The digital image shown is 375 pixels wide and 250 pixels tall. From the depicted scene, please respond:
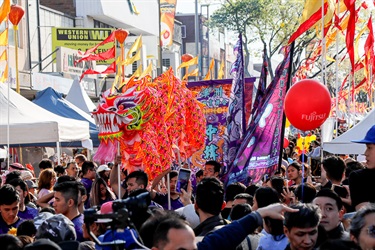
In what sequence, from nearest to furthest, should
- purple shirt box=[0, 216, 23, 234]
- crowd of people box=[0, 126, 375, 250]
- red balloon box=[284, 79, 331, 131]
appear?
crowd of people box=[0, 126, 375, 250]
purple shirt box=[0, 216, 23, 234]
red balloon box=[284, 79, 331, 131]

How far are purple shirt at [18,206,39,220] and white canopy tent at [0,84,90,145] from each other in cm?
415

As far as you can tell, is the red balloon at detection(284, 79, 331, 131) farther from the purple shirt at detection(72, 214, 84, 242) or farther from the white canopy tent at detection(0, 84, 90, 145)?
the white canopy tent at detection(0, 84, 90, 145)

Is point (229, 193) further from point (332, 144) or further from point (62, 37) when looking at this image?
point (62, 37)

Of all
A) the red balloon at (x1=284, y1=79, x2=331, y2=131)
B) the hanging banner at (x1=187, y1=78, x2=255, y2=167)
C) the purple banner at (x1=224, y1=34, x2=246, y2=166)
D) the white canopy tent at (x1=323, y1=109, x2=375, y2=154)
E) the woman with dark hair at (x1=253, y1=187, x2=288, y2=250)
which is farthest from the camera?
the hanging banner at (x1=187, y1=78, x2=255, y2=167)

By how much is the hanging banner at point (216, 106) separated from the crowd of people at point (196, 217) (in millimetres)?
3201

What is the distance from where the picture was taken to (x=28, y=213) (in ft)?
28.3

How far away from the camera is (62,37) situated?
115ft

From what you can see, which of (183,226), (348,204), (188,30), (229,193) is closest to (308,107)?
(229,193)

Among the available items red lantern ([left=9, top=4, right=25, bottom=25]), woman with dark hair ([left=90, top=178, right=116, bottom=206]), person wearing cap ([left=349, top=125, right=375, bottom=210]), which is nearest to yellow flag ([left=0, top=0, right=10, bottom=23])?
red lantern ([left=9, top=4, right=25, bottom=25])

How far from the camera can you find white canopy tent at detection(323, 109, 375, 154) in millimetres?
11953

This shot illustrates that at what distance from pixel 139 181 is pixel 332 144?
4801 mm

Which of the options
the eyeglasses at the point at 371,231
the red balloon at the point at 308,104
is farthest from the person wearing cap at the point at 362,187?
the red balloon at the point at 308,104

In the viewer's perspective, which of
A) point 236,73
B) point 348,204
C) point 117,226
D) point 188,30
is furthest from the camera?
point 188,30

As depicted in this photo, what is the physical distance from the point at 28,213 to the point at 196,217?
2.11 m
